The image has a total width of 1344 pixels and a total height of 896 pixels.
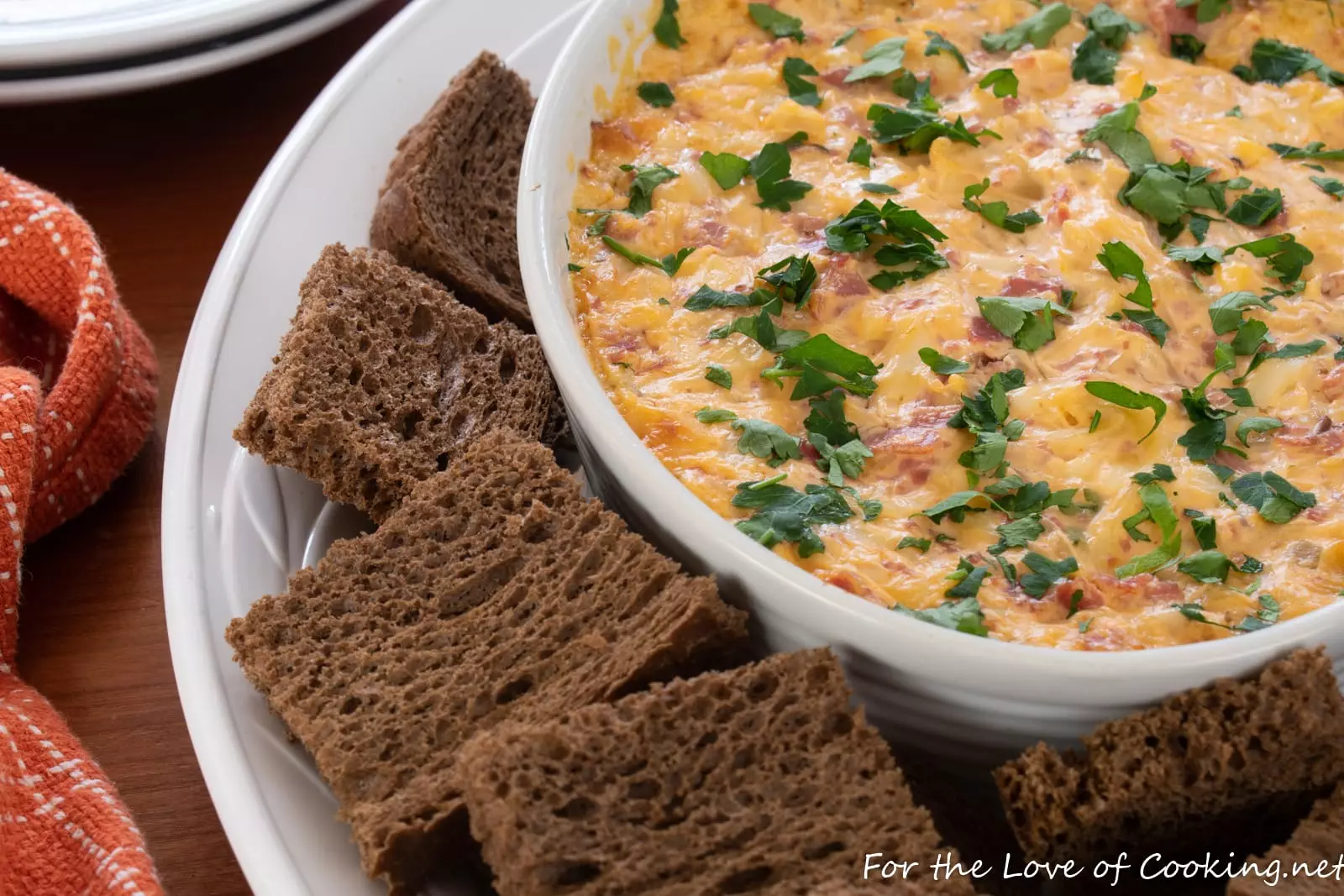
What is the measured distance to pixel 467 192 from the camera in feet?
8.64

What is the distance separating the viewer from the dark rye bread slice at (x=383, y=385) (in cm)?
220

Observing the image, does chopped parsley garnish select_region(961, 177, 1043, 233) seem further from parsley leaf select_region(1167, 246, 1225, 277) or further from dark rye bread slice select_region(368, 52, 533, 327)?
dark rye bread slice select_region(368, 52, 533, 327)

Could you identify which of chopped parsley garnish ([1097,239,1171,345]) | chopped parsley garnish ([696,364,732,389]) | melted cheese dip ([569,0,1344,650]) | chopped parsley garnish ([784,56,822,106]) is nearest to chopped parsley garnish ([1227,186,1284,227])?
melted cheese dip ([569,0,1344,650])

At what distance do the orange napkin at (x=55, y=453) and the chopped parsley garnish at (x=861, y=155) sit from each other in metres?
1.49

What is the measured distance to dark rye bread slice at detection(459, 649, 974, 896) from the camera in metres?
1.62

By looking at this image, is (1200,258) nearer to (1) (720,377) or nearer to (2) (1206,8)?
(2) (1206,8)

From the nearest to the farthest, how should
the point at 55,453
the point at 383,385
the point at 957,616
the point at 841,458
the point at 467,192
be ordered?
the point at 957,616
the point at 841,458
the point at 383,385
the point at 55,453
the point at 467,192

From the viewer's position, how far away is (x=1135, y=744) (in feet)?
5.68

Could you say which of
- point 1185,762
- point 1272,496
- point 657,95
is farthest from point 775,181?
point 1185,762

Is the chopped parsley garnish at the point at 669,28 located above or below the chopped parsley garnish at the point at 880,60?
above

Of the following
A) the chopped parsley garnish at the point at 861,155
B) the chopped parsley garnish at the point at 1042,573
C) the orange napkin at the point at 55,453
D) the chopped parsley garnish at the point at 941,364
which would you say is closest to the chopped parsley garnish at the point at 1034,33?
the chopped parsley garnish at the point at 861,155

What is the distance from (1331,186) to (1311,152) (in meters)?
0.11

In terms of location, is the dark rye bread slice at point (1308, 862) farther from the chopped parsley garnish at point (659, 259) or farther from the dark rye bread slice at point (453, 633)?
the chopped parsley garnish at point (659, 259)

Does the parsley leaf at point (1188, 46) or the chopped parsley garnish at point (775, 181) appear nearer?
the chopped parsley garnish at point (775, 181)
